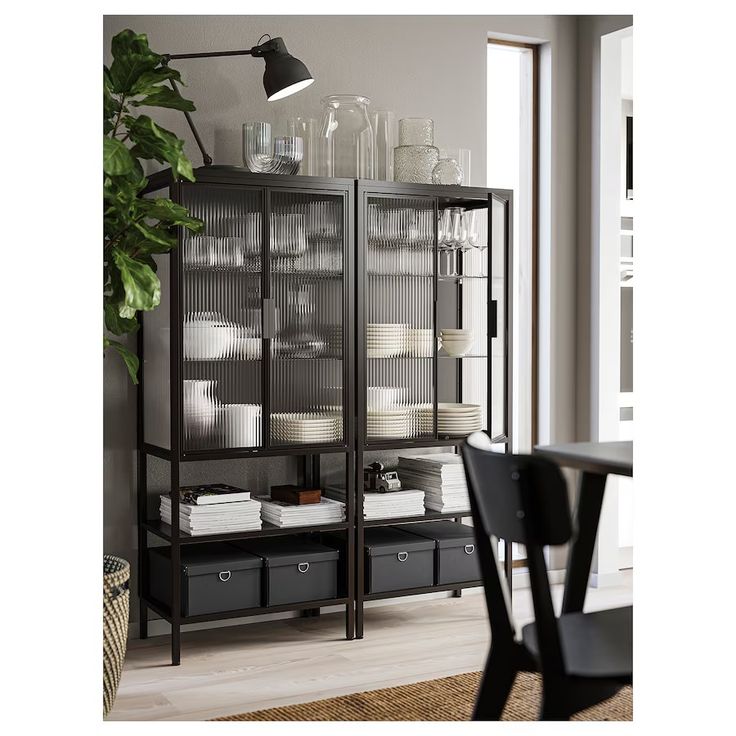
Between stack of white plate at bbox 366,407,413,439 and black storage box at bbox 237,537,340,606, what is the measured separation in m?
0.46

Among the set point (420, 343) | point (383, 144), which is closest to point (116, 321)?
point (420, 343)

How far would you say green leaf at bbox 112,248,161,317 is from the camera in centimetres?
291

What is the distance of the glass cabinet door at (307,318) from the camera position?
12.0 feet

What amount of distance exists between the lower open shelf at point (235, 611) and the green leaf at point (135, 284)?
113 centimetres

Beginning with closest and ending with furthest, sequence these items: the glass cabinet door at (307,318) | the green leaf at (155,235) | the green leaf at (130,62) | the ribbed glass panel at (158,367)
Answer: the green leaf at (155,235) < the green leaf at (130,62) < the ribbed glass panel at (158,367) < the glass cabinet door at (307,318)

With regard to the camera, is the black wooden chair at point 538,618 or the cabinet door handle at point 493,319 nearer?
the black wooden chair at point 538,618

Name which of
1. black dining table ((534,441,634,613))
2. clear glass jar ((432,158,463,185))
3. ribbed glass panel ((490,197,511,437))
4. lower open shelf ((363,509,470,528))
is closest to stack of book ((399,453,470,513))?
lower open shelf ((363,509,470,528))

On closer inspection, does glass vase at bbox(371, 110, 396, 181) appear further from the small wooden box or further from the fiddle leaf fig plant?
the small wooden box

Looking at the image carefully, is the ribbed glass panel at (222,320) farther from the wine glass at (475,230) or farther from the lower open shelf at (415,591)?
the wine glass at (475,230)

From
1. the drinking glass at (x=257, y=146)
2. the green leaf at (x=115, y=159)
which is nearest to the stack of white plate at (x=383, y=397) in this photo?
the drinking glass at (x=257, y=146)
